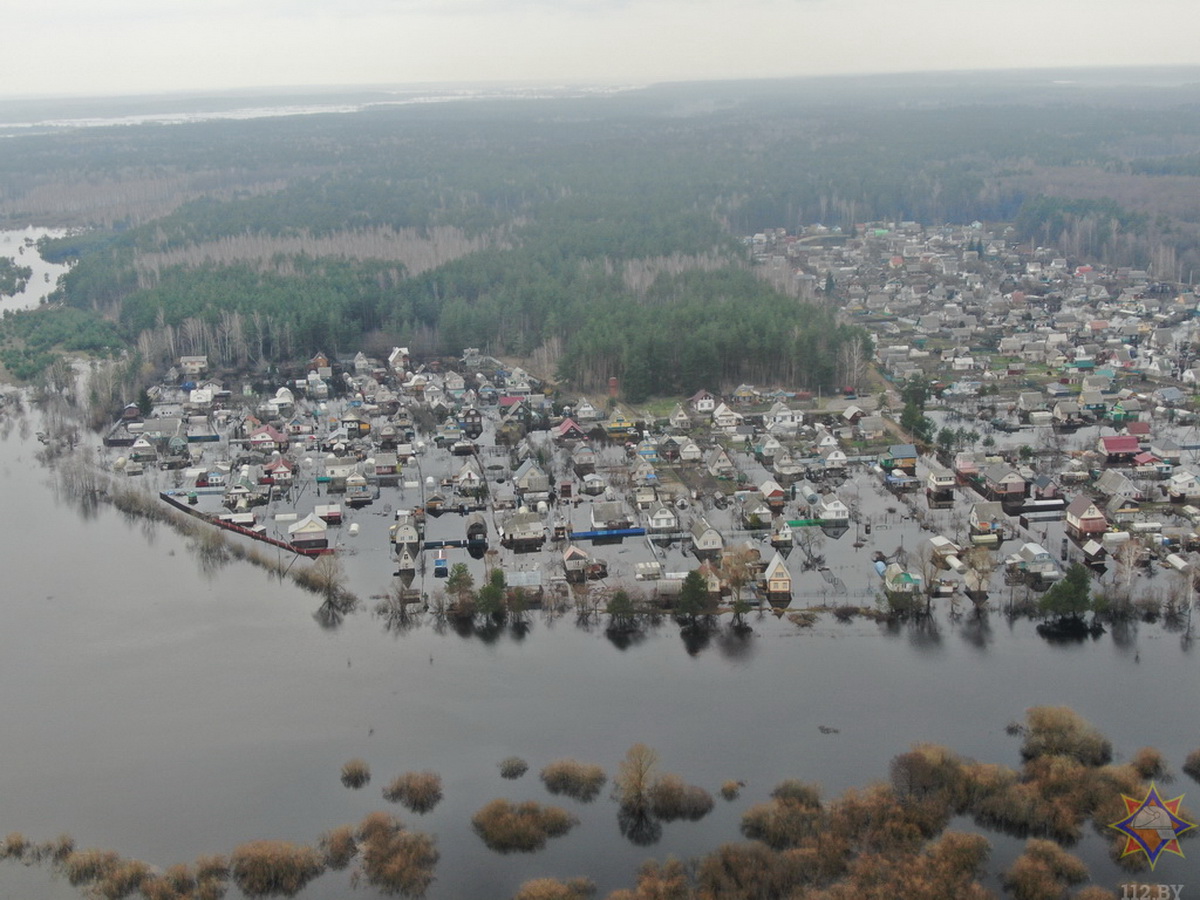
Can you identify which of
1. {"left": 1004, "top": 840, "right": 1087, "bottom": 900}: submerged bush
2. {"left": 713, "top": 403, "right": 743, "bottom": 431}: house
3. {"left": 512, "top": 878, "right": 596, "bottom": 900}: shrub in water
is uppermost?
{"left": 713, "top": 403, "right": 743, "bottom": 431}: house

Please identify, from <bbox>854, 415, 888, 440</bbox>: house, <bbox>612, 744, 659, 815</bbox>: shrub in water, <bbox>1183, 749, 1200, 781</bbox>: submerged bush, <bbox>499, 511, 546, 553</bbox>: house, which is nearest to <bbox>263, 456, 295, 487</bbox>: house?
<bbox>499, 511, 546, 553</bbox>: house

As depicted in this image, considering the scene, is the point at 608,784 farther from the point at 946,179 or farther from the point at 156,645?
the point at 946,179

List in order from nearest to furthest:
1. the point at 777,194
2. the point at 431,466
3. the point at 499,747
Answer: the point at 499,747 → the point at 431,466 → the point at 777,194

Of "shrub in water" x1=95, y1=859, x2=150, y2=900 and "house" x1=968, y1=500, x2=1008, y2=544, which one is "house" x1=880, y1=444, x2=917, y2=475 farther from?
"shrub in water" x1=95, y1=859, x2=150, y2=900

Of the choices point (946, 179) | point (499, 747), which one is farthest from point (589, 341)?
point (946, 179)

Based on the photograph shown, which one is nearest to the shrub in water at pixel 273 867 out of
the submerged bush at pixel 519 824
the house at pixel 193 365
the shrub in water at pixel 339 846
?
the shrub in water at pixel 339 846

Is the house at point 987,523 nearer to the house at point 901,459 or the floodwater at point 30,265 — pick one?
the house at point 901,459
